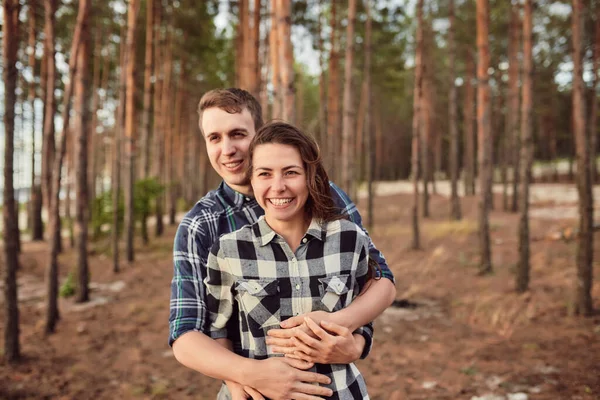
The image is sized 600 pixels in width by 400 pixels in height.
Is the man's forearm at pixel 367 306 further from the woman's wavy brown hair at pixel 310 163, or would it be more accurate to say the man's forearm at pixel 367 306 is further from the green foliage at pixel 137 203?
the green foliage at pixel 137 203

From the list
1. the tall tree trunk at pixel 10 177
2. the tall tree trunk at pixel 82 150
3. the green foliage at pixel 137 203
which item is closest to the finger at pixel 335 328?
the tall tree trunk at pixel 10 177

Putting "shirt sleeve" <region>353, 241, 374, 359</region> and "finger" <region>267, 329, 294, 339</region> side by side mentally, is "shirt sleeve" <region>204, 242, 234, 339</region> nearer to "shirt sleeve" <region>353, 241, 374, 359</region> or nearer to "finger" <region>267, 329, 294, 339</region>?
"finger" <region>267, 329, 294, 339</region>

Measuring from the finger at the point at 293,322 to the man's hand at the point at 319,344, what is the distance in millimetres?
26

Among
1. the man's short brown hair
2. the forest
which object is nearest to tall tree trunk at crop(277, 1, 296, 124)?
the forest

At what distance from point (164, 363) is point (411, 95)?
26.4 m

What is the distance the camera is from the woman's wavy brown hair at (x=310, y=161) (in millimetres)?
1597

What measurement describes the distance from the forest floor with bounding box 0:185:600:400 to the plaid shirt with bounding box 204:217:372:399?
351cm

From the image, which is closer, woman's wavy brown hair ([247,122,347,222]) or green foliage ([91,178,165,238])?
woman's wavy brown hair ([247,122,347,222])

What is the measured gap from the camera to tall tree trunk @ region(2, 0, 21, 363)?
523cm

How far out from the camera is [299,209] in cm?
165

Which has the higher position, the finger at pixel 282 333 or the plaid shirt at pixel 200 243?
the plaid shirt at pixel 200 243

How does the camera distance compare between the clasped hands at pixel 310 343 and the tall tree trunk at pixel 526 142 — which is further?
the tall tree trunk at pixel 526 142

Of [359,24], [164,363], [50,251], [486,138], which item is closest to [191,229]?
[164,363]

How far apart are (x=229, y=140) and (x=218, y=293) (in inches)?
26.2
